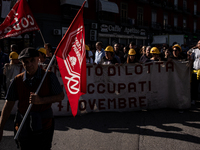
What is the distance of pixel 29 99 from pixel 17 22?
4.63 metres

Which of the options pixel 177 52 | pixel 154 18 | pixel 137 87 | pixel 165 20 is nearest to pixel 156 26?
pixel 154 18

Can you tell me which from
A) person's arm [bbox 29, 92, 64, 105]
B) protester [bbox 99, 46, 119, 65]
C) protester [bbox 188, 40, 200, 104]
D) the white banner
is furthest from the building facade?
person's arm [bbox 29, 92, 64, 105]

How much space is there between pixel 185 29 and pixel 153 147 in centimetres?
3681

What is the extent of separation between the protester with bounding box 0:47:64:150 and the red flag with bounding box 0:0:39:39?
4209mm

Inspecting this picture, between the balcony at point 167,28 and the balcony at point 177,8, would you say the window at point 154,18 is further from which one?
the balcony at point 177,8

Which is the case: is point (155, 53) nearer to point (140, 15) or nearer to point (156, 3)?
point (140, 15)

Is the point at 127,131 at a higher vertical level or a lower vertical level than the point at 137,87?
lower

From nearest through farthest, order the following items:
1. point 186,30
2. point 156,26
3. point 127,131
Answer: point 127,131, point 156,26, point 186,30

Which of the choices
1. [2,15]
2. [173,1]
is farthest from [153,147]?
[173,1]

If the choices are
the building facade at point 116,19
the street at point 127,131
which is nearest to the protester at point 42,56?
the street at point 127,131

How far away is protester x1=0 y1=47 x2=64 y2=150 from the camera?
2.38 meters

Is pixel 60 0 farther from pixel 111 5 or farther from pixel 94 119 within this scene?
pixel 94 119

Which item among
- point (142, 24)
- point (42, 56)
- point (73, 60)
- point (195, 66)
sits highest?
point (142, 24)

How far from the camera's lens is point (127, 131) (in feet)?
15.3
